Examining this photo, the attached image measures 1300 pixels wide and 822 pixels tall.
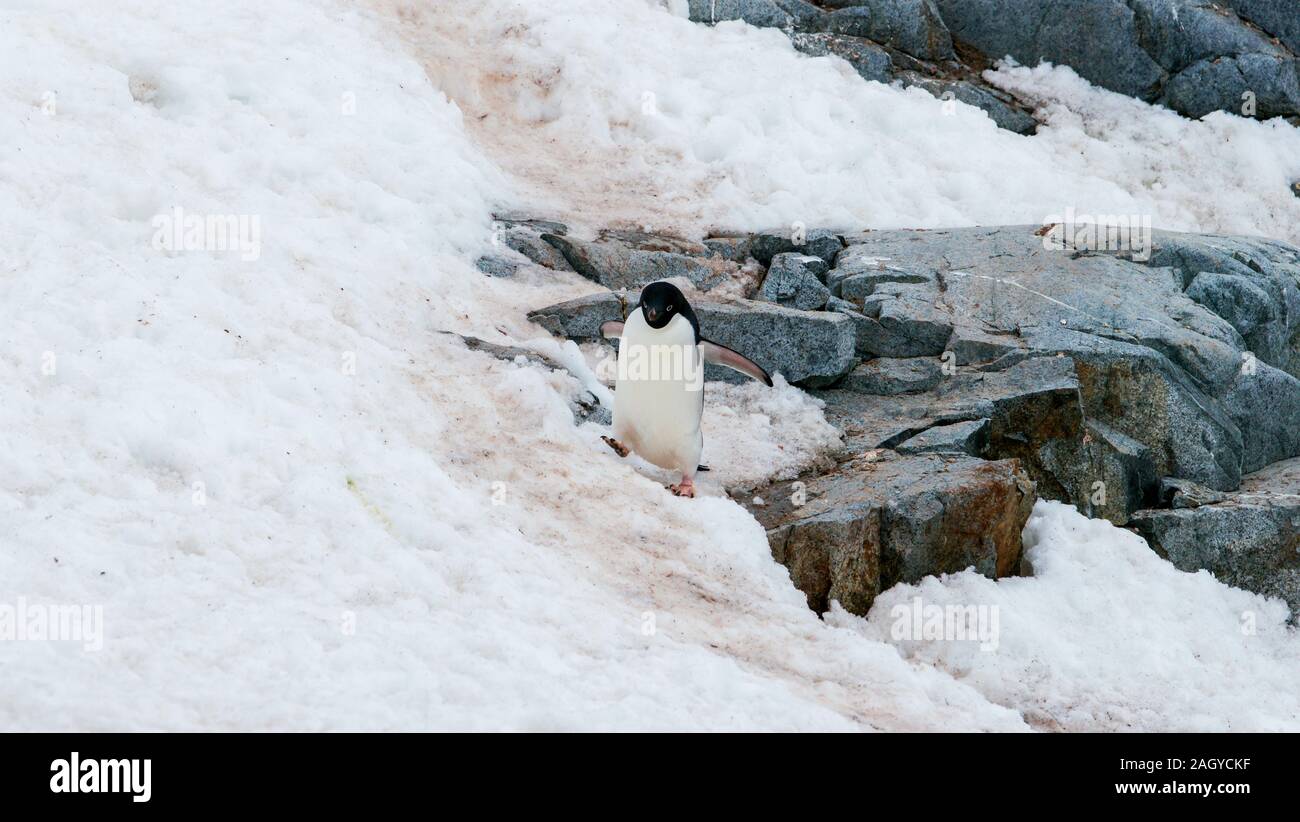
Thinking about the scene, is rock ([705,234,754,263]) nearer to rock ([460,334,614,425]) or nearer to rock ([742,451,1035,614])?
rock ([460,334,614,425])

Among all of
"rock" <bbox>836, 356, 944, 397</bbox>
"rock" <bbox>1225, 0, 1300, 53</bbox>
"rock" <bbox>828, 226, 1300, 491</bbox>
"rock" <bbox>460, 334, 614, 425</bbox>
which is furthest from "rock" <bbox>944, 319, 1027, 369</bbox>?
"rock" <bbox>1225, 0, 1300, 53</bbox>

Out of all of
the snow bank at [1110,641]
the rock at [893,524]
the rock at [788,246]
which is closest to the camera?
the snow bank at [1110,641]

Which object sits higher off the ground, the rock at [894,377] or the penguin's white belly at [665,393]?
the penguin's white belly at [665,393]

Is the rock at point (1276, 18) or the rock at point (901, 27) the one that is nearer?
the rock at point (901, 27)

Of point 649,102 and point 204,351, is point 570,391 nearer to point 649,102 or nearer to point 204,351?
point 204,351

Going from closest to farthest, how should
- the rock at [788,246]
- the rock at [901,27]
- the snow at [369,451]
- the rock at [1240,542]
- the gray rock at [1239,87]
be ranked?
the snow at [369,451]
the rock at [1240,542]
the rock at [788,246]
the rock at [901,27]
the gray rock at [1239,87]

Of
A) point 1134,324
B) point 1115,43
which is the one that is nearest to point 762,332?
point 1134,324

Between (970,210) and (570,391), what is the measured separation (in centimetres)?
662

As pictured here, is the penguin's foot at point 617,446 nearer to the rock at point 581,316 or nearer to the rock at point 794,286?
the rock at point 581,316

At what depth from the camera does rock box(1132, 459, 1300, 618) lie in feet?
27.7

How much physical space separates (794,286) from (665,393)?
301 centimetres

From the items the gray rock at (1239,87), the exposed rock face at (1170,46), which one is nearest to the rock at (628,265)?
the exposed rock face at (1170,46)

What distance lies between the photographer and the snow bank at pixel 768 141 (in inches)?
486

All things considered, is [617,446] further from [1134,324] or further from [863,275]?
[1134,324]
